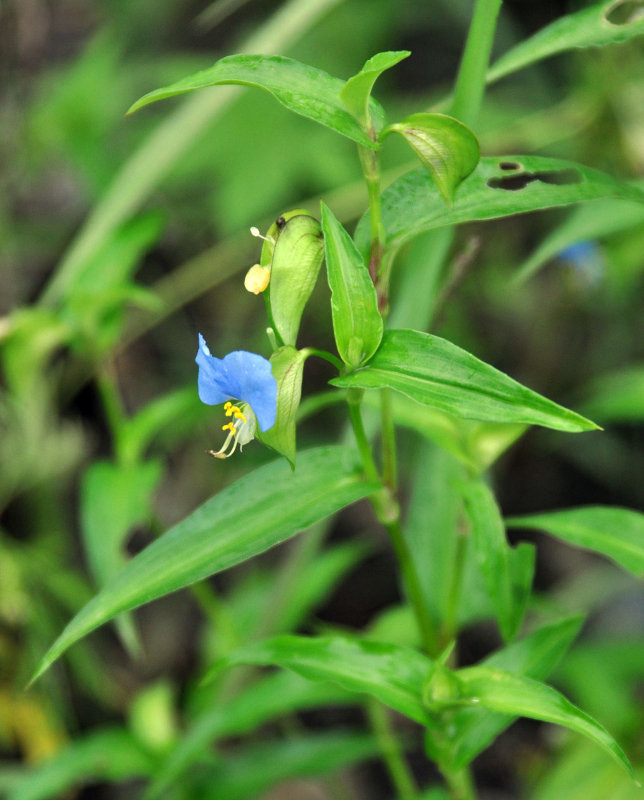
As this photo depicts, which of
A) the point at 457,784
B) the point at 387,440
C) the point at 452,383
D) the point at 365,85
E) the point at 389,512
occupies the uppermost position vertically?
the point at 365,85

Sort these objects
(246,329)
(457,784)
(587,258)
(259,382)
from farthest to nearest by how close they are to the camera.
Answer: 1. (246,329)
2. (587,258)
3. (457,784)
4. (259,382)

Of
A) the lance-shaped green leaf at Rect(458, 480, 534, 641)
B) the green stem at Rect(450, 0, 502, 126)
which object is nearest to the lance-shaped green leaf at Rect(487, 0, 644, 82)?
the green stem at Rect(450, 0, 502, 126)

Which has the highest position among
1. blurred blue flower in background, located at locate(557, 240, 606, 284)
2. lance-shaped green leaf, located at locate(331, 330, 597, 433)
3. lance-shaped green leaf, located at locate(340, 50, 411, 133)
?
lance-shaped green leaf, located at locate(340, 50, 411, 133)

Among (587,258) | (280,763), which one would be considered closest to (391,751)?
(280,763)

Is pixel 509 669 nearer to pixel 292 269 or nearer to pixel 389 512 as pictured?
pixel 389 512

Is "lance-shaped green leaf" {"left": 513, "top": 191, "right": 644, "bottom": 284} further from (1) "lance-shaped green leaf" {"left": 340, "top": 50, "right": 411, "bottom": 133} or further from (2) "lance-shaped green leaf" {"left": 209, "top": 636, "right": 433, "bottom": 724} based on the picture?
(2) "lance-shaped green leaf" {"left": 209, "top": 636, "right": 433, "bottom": 724}

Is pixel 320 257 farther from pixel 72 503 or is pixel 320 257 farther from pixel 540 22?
pixel 540 22

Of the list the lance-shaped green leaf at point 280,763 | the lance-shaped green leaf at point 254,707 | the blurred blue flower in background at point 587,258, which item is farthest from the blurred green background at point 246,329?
the lance-shaped green leaf at point 254,707
